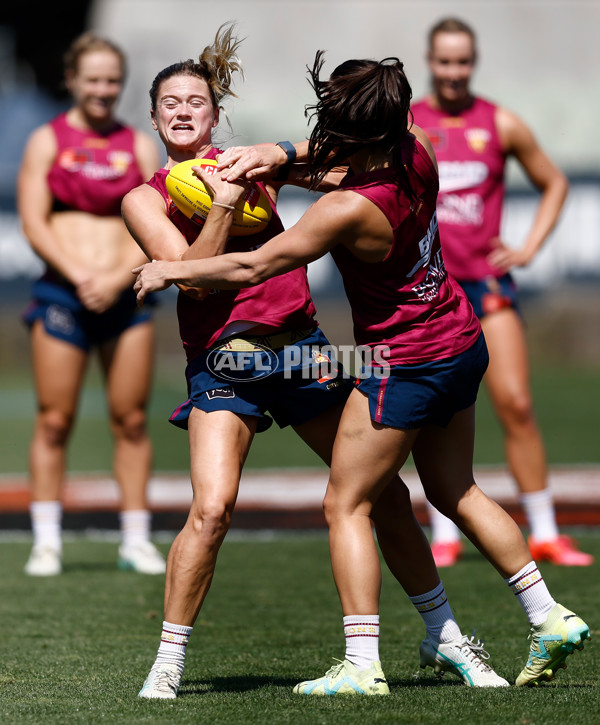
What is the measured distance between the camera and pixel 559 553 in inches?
251

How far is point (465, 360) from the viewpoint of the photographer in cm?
389

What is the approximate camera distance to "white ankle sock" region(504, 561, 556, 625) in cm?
397

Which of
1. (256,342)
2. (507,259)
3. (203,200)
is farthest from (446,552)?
(203,200)

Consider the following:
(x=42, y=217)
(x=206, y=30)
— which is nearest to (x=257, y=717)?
(x=42, y=217)

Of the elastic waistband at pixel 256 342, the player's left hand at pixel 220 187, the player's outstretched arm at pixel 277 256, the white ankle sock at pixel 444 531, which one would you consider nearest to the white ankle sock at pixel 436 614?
the elastic waistband at pixel 256 342

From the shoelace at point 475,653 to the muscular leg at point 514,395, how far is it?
238cm

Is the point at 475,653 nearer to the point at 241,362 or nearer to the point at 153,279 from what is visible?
the point at 241,362

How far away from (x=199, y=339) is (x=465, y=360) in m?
0.89

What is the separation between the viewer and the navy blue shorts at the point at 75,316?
6465 mm

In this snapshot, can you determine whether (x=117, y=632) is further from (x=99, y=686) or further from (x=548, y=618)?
(x=548, y=618)

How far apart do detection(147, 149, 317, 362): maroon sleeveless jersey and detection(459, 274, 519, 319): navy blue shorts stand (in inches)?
94.2

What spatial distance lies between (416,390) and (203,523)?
796mm

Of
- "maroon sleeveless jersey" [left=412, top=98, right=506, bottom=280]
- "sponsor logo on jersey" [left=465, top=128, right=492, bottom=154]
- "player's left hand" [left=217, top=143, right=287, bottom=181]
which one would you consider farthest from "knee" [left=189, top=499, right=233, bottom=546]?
"sponsor logo on jersey" [left=465, top=128, right=492, bottom=154]

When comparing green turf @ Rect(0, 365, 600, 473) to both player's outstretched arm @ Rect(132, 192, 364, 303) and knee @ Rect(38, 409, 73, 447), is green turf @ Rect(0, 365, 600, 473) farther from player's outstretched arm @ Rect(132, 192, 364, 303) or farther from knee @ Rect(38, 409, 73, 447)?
player's outstretched arm @ Rect(132, 192, 364, 303)
